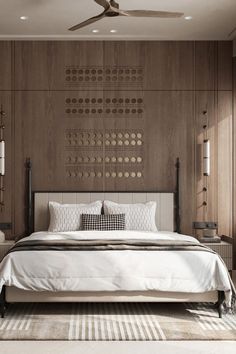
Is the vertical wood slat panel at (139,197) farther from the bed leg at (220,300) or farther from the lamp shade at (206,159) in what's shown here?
the bed leg at (220,300)

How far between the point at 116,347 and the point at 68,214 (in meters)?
2.53

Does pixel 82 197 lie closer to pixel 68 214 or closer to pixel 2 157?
pixel 68 214

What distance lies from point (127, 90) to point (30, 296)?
9.95ft

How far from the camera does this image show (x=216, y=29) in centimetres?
591

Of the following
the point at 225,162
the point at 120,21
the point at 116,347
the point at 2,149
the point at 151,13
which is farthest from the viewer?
the point at 225,162

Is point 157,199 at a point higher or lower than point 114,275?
higher

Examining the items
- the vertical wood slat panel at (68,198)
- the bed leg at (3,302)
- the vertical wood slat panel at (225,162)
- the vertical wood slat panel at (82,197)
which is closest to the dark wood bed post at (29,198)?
the vertical wood slat panel at (68,198)

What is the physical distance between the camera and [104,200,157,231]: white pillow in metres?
5.82

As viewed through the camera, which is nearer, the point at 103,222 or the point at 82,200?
the point at 103,222

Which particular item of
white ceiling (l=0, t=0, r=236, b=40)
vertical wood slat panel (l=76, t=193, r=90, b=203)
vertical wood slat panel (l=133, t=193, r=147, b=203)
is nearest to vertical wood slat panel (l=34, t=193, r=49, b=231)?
vertical wood slat panel (l=76, t=193, r=90, b=203)

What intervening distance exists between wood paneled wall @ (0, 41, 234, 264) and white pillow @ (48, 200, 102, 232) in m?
0.34

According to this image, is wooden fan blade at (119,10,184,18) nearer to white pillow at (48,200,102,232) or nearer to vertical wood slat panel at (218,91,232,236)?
vertical wood slat panel at (218,91,232,236)

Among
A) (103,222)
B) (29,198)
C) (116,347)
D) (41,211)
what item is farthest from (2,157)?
(116,347)

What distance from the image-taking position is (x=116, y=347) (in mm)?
3525
